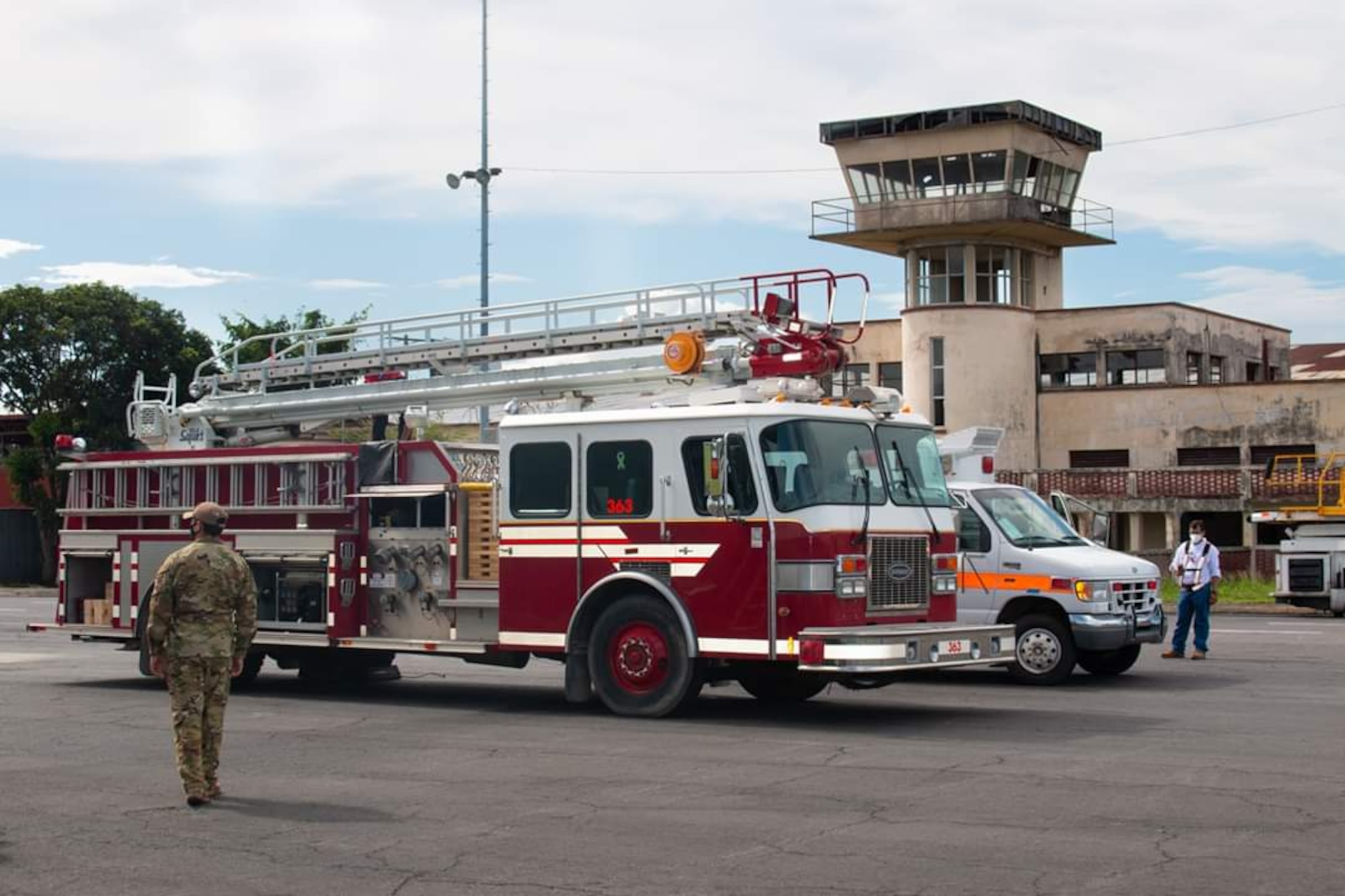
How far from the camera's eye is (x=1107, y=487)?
55.5 meters

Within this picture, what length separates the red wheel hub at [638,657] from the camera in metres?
14.0

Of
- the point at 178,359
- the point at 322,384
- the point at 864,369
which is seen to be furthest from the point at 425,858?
the point at 864,369

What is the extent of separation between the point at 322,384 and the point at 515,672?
3939 mm

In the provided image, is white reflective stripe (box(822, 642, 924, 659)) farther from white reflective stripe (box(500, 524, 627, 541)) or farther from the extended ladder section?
the extended ladder section

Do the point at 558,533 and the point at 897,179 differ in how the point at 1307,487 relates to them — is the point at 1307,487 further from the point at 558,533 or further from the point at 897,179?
the point at 558,533

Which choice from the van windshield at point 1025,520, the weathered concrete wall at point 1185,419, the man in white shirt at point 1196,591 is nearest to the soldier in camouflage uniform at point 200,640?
the van windshield at point 1025,520

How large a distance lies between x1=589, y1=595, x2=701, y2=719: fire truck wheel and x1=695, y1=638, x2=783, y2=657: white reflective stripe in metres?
0.16

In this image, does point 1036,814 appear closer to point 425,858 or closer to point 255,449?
point 425,858

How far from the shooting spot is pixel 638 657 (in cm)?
1408

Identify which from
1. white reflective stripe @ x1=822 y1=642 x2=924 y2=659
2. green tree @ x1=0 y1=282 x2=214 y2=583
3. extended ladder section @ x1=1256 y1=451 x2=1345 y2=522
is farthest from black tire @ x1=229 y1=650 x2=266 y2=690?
green tree @ x1=0 y1=282 x2=214 y2=583

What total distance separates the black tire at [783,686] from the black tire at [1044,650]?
260 cm

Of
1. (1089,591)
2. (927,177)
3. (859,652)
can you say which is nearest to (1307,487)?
(927,177)

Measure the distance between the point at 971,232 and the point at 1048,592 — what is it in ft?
133

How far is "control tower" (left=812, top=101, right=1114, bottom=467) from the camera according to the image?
178 ft
